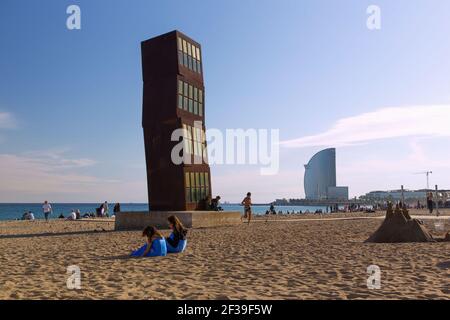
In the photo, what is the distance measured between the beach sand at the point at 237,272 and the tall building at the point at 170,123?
34.5 feet

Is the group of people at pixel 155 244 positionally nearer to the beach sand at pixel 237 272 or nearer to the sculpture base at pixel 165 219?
the beach sand at pixel 237 272

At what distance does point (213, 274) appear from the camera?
29.5ft

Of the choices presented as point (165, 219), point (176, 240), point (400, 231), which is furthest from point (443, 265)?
point (165, 219)

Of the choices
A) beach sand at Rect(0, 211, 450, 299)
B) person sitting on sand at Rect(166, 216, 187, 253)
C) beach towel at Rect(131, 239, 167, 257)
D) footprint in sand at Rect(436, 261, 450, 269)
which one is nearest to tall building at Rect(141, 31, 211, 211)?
beach sand at Rect(0, 211, 450, 299)

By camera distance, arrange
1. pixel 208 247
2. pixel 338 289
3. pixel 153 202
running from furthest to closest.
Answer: pixel 153 202, pixel 208 247, pixel 338 289

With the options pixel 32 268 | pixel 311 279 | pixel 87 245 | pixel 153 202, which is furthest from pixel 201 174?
pixel 311 279

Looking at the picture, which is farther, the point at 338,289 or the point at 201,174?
the point at 201,174

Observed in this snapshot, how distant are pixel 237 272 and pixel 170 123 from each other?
1648 cm

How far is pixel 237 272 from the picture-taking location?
30.0 feet

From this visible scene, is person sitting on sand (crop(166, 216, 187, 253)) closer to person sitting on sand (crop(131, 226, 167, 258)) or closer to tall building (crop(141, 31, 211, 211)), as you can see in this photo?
person sitting on sand (crop(131, 226, 167, 258))

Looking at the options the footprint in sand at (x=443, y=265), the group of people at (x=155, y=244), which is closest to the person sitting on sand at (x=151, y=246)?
the group of people at (x=155, y=244)

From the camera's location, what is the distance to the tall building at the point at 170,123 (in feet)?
80.7
